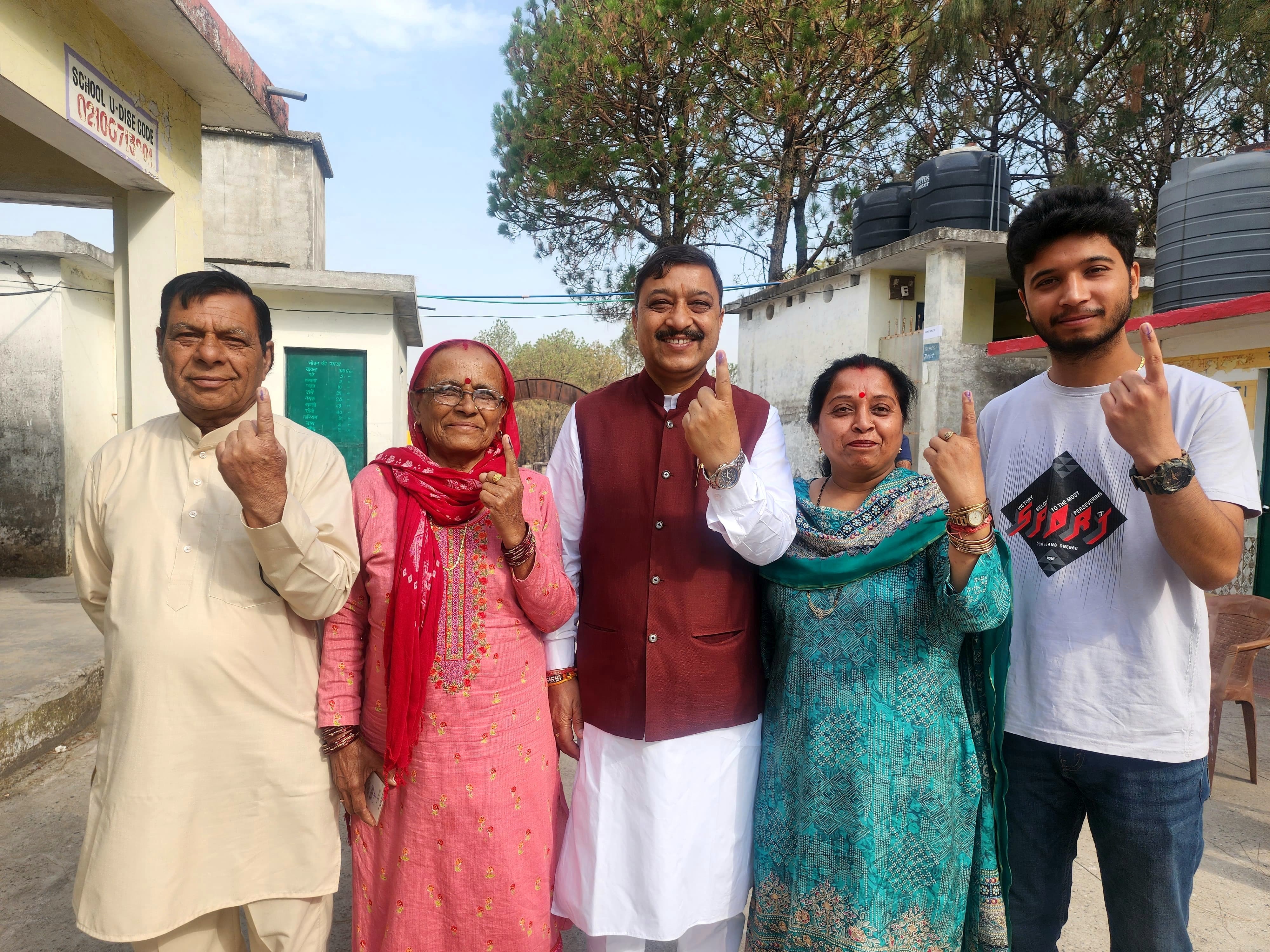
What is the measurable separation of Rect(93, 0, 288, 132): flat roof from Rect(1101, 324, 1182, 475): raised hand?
14.3 ft

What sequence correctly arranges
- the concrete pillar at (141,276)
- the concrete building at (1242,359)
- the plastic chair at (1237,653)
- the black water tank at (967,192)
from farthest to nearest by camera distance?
the black water tank at (967,192) → the concrete building at (1242,359) → the concrete pillar at (141,276) → the plastic chair at (1237,653)

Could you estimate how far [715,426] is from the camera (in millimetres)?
1805

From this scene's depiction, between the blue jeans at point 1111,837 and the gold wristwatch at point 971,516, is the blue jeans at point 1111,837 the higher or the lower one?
the lower one

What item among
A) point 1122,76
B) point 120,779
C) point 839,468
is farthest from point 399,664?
point 1122,76

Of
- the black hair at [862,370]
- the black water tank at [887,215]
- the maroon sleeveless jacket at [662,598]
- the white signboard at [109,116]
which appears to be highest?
the black water tank at [887,215]

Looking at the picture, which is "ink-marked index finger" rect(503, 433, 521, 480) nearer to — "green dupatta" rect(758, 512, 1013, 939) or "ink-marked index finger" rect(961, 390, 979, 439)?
"green dupatta" rect(758, 512, 1013, 939)

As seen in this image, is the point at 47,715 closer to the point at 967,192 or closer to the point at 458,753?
the point at 458,753

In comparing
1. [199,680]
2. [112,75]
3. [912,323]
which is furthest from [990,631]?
[912,323]

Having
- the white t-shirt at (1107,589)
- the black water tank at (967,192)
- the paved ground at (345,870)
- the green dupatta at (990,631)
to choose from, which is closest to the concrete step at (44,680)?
the paved ground at (345,870)

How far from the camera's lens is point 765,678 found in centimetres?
212

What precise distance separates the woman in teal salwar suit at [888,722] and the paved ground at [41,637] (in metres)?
3.32

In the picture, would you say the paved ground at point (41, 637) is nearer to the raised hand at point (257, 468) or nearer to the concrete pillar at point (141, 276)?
the concrete pillar at point (141, 276)

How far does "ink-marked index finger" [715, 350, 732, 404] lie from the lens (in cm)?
182

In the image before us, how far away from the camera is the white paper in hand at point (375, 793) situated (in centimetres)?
193
